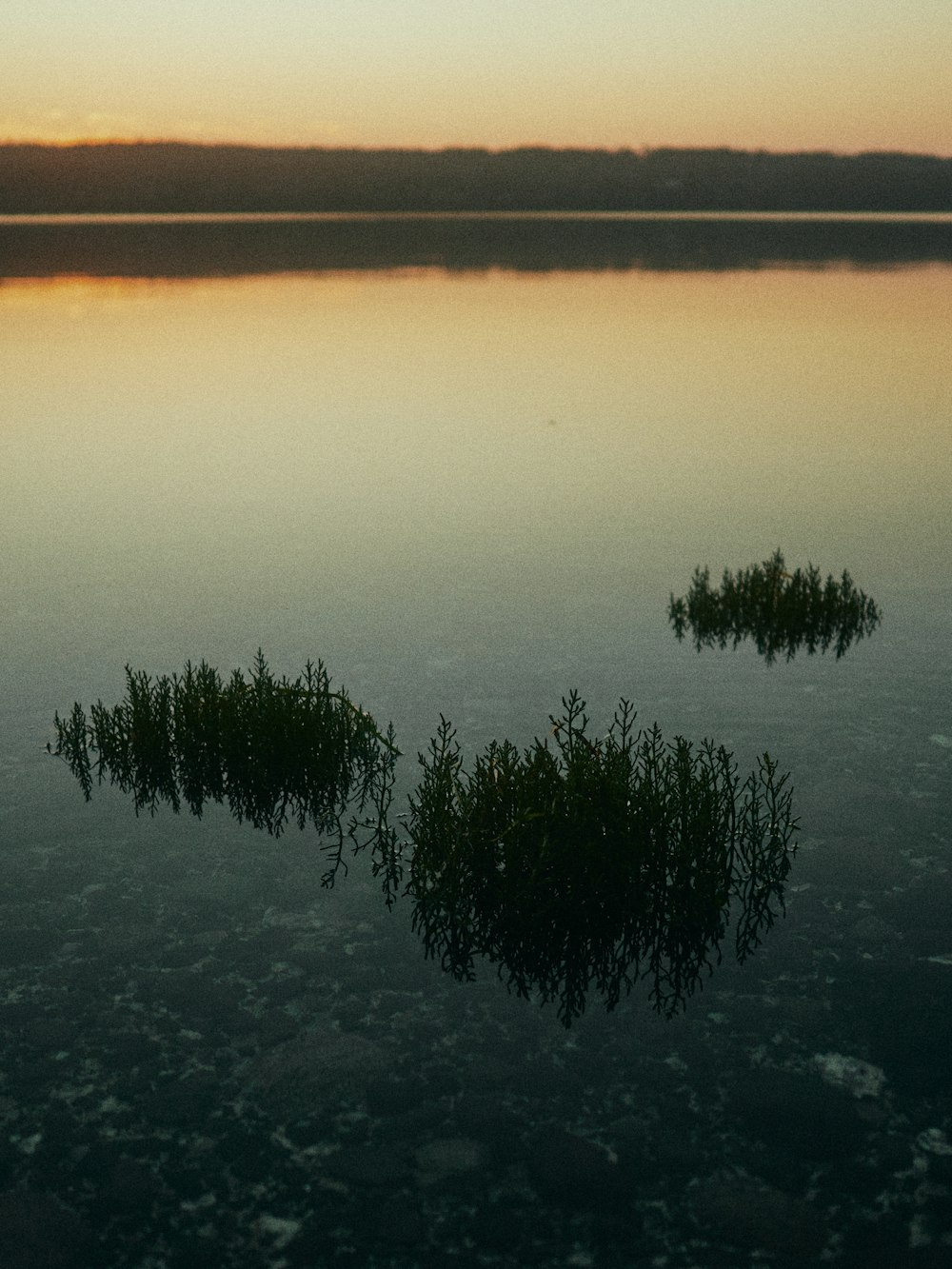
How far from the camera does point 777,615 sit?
55.6 feet

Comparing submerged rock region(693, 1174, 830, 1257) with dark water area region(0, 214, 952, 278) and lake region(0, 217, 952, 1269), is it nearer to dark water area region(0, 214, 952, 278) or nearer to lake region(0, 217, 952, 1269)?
lake region(0, 217, 952, 1269)

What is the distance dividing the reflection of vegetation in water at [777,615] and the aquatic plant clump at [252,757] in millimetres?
6023

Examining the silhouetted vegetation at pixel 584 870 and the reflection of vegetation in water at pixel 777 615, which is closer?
the silhouetted vegetation at pixel 584 870

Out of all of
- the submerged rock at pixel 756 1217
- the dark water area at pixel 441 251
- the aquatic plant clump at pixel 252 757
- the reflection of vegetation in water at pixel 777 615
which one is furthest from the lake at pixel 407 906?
the dark water area at pixel 441 251

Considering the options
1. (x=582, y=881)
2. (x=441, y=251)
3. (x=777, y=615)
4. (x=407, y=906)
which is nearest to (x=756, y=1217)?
(x=582, y=881)

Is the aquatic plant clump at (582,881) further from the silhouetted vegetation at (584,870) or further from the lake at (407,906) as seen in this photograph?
the lake at (407,906)

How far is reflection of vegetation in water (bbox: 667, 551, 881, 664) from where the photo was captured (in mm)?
16672

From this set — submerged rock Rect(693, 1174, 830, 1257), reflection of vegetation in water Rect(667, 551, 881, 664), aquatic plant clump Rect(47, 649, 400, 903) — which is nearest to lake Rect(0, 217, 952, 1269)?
submerged rock Rect(693, 1174, 830, 1257)

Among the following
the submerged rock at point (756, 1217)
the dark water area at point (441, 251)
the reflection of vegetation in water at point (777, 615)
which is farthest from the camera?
the dark water area at point (441, 251)

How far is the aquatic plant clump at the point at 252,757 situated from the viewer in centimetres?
1204

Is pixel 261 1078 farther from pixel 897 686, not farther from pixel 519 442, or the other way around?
pixel 519 442

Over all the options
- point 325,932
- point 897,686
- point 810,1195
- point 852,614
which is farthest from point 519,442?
point 810,1195

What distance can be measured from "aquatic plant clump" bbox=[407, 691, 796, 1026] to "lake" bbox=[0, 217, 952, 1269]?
28 cm

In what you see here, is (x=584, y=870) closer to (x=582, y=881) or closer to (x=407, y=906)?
(x=582, y=881)
